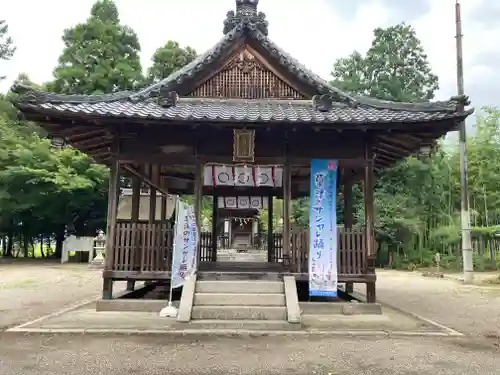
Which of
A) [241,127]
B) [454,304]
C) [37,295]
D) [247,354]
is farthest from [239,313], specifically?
[37,295]

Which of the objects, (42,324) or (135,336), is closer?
(135,336)

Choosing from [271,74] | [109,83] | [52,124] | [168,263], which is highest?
[109,83]

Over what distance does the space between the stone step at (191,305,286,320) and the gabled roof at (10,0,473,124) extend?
3.64 metres

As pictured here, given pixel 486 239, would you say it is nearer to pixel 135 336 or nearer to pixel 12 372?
pixel 135 336

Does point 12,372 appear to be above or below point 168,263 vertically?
below

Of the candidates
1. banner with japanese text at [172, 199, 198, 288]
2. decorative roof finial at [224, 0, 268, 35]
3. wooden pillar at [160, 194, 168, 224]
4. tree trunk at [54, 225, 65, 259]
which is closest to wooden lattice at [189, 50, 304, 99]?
decorative roof finial at [224, 0, 268, 35]

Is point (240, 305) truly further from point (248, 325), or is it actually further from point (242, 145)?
point (242, 145)

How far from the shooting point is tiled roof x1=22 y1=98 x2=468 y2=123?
340 inches

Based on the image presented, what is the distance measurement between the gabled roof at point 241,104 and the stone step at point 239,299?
137 inches

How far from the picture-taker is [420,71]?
124 ft

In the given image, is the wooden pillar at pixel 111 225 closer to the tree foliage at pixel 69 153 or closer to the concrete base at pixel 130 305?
the concrete base at pixel 130 305

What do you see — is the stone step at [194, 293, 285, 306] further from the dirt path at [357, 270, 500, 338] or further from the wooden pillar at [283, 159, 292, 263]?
the dirt path at [357, 270, 500, 338]

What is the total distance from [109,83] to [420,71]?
83.8 feet

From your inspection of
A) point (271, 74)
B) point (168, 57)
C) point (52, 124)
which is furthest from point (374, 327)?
point (168, 57)
